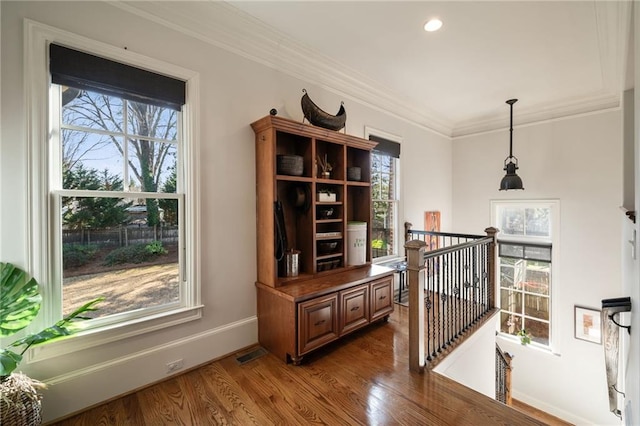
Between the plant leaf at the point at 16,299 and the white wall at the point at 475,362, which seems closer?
the plant leaf at the point at 16,299

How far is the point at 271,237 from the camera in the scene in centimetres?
245

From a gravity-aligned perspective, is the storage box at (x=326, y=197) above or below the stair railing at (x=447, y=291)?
above

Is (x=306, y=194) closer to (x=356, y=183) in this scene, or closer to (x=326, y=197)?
(x=326, y=197)

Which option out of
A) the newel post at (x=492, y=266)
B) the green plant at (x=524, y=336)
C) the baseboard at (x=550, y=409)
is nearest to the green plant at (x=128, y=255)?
the newel post at (x=492, y=266)

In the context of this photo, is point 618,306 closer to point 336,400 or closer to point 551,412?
point 336,400

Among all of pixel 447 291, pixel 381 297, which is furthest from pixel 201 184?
pixel 447 291

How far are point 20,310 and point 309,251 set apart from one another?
1984 mm

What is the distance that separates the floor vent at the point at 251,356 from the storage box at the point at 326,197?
1.52 metres

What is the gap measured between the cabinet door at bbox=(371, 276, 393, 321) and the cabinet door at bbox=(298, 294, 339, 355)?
0.56 metres

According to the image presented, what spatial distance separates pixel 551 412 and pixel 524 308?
1554 mm

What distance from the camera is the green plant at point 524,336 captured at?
4.58 metres

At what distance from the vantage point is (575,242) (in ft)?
13.7

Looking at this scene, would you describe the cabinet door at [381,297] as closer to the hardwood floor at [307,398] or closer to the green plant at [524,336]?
the hardwood floor at [307,398]

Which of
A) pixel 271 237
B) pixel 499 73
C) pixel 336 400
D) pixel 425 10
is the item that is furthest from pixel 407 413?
pixel 499 73
